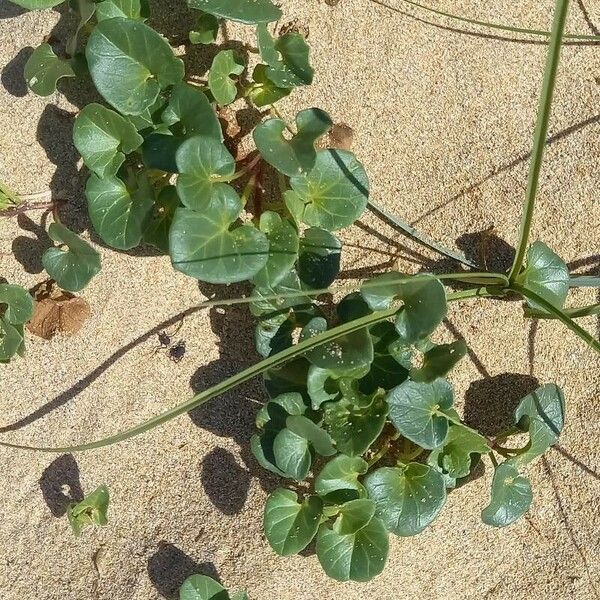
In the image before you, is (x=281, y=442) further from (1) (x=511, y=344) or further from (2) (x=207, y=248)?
(1) (x=511, y=344)

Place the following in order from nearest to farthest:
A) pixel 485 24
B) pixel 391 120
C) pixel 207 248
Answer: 1. pixel 207 248
2. pixel 485 24
3. pixel 391 120

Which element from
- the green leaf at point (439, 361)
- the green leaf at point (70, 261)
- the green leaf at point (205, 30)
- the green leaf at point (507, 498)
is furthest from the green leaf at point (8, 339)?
the green leaf at point (507, 498)

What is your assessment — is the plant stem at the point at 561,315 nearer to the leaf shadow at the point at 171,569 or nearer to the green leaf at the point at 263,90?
the green leaf at the point at 263,90

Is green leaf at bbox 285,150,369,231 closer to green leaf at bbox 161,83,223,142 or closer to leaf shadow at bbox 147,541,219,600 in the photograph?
green leaf at bbox 161,83,223,142

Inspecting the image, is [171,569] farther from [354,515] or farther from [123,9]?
[123,9]

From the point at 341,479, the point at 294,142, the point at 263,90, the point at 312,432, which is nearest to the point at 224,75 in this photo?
the point at 263,90

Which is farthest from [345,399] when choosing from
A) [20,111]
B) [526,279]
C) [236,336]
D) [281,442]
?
[20,111]
